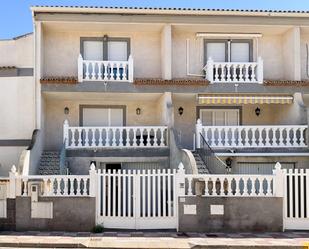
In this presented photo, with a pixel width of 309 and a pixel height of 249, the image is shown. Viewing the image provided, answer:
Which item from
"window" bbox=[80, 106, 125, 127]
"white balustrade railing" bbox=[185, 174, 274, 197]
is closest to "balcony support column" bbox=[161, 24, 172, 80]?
"window" bbox=[80, 106, 125, 127]

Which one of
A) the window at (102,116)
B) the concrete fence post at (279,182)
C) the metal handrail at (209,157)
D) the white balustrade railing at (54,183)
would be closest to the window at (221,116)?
the metal handrail at (209,157)

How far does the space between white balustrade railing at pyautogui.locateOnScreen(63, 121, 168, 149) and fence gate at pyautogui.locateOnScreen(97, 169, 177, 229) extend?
569cm

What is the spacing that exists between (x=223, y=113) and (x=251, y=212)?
10081 millimetres

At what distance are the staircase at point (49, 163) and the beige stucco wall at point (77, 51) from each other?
4586 mm

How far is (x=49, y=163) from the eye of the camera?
20219mm

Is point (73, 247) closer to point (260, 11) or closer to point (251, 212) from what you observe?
point (251, 212)

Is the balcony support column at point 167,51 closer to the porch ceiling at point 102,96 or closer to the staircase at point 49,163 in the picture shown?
the porch ceiling at point 102,96

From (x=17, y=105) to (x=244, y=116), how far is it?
12.7 m

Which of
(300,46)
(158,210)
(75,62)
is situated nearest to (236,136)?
(300,46)

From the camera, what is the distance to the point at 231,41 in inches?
937

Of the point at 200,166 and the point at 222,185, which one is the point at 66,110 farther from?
the point at 222,185

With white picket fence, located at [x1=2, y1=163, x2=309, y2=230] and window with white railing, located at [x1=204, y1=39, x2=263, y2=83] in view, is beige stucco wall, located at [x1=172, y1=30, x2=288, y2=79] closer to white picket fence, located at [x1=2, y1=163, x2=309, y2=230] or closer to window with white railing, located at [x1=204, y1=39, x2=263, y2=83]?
window with white railing, located at [x1=204, y1=39, x2=263, y2=83]

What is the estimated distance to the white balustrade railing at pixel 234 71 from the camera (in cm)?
2245

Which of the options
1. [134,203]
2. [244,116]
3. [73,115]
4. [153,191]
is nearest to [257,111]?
[244,116]
